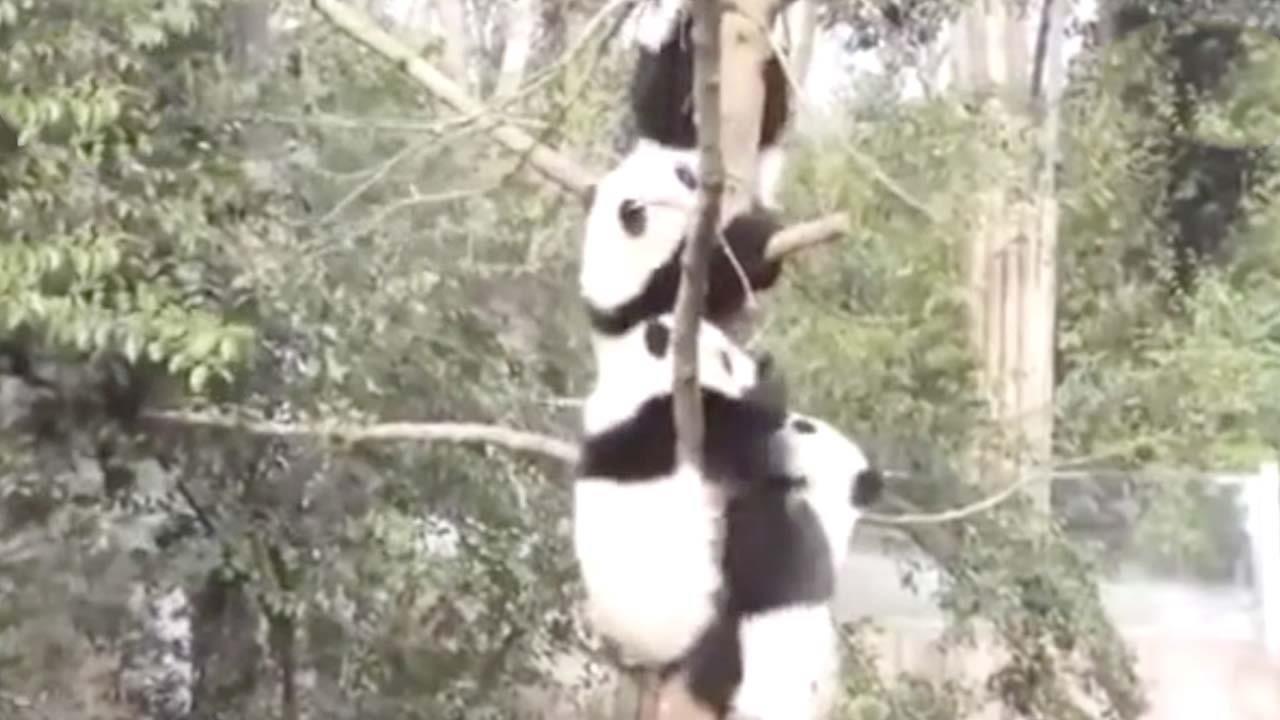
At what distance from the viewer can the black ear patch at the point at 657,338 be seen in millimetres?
1222

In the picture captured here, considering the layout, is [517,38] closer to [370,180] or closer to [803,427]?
[370,180]

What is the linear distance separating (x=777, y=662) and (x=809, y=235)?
10.0 inches

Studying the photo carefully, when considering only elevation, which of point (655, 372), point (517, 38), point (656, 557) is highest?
point (517, 38)

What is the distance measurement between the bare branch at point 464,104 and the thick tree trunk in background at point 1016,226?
0.55 meters

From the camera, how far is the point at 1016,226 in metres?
1.81

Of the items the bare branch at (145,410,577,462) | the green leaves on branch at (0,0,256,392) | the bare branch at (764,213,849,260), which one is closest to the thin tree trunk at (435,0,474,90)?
the green leaves on branch at (0,0,256,392)

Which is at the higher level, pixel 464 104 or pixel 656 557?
pixel 464 104

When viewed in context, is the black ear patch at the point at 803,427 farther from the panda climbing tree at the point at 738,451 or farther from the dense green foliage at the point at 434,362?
the dense green foliage at the point at 434,362

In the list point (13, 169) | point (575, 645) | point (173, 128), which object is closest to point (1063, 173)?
point (575, 645)

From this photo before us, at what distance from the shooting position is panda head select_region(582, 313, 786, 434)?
1218mm

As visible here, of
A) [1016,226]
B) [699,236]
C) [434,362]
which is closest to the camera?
[699,236]

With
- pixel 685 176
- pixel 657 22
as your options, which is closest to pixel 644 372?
pixel 685 176

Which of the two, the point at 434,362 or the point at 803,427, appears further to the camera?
the point at 434,362

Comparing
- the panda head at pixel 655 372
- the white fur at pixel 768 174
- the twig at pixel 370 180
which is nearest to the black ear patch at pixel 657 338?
the panda head at pixel 655 372
